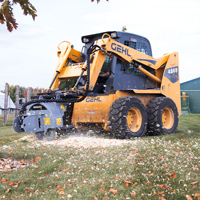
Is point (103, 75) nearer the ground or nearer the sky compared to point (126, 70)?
nearer the ground

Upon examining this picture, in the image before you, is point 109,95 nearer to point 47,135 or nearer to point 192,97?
point 47,135

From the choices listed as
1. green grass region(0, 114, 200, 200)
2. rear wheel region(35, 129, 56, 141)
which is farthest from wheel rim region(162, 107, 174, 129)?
rear wheel region(35, 129, 56, 141)

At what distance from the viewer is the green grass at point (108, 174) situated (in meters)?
3.40

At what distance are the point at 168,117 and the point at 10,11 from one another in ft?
21.3

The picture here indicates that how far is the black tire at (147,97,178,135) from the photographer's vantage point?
26.7ft

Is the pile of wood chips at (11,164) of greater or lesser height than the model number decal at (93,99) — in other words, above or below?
below

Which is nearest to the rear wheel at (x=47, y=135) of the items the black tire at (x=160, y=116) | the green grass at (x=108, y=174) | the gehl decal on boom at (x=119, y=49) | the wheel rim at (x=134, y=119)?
the green grass at (x=108, y=174)

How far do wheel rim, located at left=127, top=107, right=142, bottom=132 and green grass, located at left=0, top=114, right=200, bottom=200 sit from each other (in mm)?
2103

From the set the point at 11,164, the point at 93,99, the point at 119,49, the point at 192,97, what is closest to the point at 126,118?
the point at 93,99

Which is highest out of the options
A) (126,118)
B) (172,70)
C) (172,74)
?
(172,70)

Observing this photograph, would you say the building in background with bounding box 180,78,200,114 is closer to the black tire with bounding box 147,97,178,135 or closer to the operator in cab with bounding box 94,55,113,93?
the black tire with bounding box 147,97,178,135

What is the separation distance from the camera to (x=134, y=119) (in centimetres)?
768

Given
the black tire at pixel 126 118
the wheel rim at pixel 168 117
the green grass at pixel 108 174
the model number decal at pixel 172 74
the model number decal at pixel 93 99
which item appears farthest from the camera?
the model number decal at pixel 172 74

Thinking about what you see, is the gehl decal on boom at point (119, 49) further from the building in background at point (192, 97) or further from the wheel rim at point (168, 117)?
the building in background at point (192, 97)
